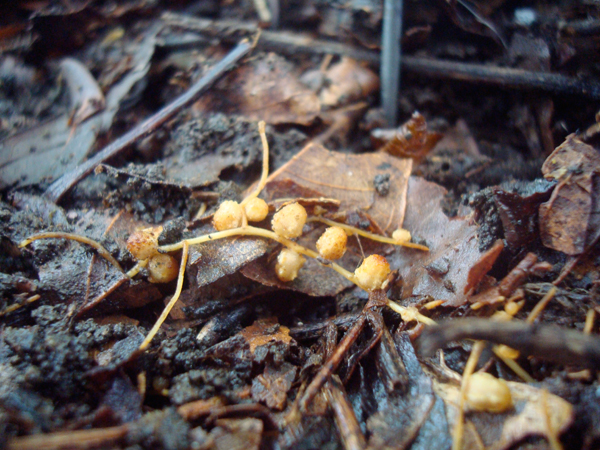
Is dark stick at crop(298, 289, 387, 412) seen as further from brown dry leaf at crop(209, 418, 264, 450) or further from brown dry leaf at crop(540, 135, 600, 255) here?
brown dry leaf at crop(540, 135, 600, 255)

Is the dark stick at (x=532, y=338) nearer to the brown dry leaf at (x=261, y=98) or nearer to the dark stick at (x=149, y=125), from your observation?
the brown dry leaf at (x=261, y=98)

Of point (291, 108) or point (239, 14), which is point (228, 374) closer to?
point (291, 108)

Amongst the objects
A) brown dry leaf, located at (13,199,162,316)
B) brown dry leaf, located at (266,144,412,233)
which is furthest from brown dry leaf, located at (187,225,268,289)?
brown dry leaf, located at (266,144,412,233)

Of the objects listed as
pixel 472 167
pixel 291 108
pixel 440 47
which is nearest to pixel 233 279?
pixel 291 108

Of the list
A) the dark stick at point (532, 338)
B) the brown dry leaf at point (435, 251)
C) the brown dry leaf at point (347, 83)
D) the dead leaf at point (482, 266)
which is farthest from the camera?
the brown dry leaf at point (347, 83)

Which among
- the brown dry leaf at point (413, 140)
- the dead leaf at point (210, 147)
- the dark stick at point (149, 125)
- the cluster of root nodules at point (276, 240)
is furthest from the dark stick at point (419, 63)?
the cluster of root nodules at point (276, 240)

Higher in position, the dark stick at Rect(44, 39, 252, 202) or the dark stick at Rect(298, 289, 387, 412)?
the dark stick at Rect(44, 39, 252, 202)

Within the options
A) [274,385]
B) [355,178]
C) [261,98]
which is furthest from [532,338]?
[261,98]
